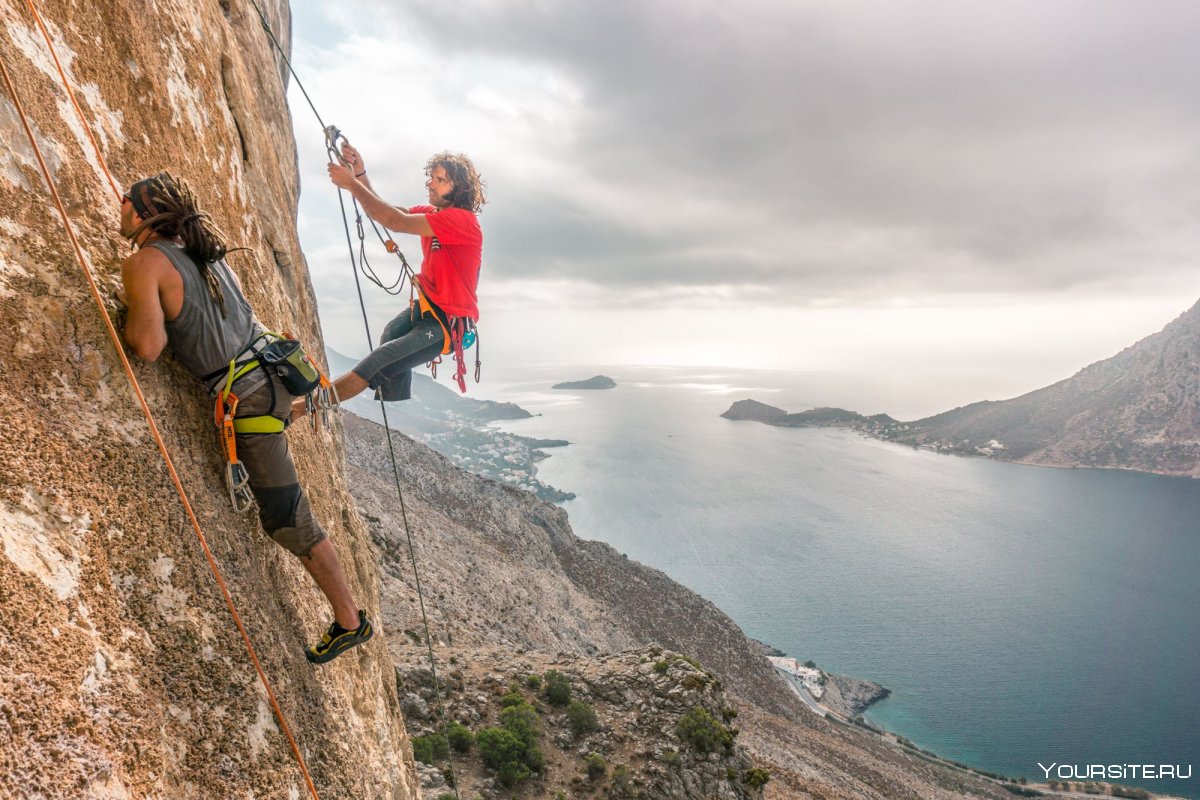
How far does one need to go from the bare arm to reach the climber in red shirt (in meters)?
2.10

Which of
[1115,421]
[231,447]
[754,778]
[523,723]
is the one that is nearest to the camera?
[231,447]

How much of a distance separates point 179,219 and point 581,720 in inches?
701

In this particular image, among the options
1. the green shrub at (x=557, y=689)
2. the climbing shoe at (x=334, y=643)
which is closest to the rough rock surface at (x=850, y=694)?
the green shrub at (x=557, y=689)

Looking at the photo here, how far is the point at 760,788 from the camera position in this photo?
1855 centimetres

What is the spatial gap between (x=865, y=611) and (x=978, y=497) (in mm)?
69336

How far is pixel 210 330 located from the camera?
3.36 meters

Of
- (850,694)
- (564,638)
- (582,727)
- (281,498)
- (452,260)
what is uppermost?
(452,260)

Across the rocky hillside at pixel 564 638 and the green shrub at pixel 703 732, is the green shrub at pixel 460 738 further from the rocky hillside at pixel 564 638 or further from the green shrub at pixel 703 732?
the green shrub at pixel 703 732

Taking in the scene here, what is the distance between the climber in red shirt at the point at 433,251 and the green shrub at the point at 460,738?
1274cm

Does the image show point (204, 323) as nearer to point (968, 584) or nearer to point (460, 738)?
point (460, 738)

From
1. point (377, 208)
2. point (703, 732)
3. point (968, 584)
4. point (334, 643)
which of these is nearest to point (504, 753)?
point (703, 732)

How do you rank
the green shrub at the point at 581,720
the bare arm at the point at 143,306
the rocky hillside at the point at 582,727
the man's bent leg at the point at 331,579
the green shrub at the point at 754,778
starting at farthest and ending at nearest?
the green shrub at the point at 754,778
the green shrub at the point at 581,720
the rocky hillside at the point at 582,727
the man's bent leg at the point at 331,579
the bare arm at the point at 143,306

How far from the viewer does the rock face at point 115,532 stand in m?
2.20

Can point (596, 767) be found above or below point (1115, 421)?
below
